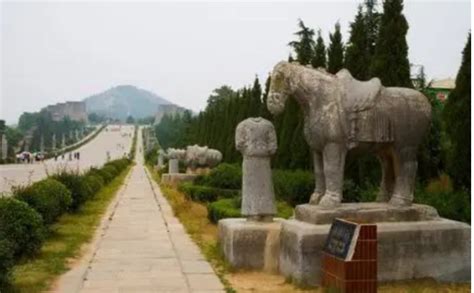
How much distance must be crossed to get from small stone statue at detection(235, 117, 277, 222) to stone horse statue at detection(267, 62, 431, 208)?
0.90 m

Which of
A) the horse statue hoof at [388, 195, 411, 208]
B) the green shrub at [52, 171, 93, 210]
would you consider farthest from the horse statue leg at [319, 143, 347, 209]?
the green shrub at [52, 171, 93, 210]

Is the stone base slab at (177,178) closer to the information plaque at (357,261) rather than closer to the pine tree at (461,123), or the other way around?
the pine tree at (461,123)

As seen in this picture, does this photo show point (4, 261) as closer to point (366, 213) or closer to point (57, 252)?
point (57, 252)

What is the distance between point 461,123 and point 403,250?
4961 mm

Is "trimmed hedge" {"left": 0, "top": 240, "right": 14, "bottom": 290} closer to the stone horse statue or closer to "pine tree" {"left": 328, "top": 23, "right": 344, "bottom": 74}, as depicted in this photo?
the stone horse statue

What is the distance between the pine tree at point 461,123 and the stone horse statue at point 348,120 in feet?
11.3

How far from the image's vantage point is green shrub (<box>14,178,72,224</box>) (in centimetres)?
1398

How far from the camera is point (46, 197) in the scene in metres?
14.7

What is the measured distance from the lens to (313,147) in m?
9.80

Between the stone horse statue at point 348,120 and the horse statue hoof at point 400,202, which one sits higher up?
the stone horse statue at point 348,120

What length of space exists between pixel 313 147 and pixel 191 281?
8.05 feet

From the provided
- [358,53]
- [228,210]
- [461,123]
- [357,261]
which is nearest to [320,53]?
[358,53]

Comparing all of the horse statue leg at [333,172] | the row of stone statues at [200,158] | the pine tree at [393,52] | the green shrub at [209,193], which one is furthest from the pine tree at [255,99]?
the horse statue leg at [333,172]

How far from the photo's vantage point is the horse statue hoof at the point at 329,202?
30.8 ft
